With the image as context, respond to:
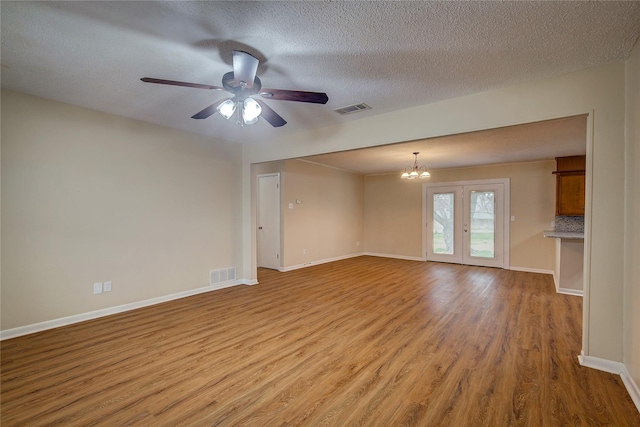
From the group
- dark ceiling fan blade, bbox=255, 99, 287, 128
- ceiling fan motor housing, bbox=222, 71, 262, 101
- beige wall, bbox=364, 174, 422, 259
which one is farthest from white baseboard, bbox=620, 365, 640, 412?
beige wall, bbox=364, 174, 422, 259

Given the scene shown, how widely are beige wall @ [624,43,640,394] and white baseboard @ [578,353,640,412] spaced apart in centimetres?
5

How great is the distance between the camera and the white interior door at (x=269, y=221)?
21.7ft

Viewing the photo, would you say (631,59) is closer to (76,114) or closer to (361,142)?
(361,142)

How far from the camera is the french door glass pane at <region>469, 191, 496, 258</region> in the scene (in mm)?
7000

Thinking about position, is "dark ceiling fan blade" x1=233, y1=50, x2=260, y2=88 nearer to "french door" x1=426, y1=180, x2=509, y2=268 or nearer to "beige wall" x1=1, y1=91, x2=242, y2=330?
"beige wall" x1=1, y1=91, x2=242, y2=330

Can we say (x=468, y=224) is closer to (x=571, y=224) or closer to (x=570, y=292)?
(x=571, y=224)

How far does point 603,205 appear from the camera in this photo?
246cm

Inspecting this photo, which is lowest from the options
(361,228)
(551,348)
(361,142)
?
(551,348)

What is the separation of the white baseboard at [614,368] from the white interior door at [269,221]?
5195mm

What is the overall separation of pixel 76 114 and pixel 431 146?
16.6 feet

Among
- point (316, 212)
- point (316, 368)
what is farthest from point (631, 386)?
point (316, 212)

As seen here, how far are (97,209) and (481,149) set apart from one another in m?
5.98

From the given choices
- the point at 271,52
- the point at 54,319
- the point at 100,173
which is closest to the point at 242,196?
the point at 100,173

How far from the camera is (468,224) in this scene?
7289 millimetres
